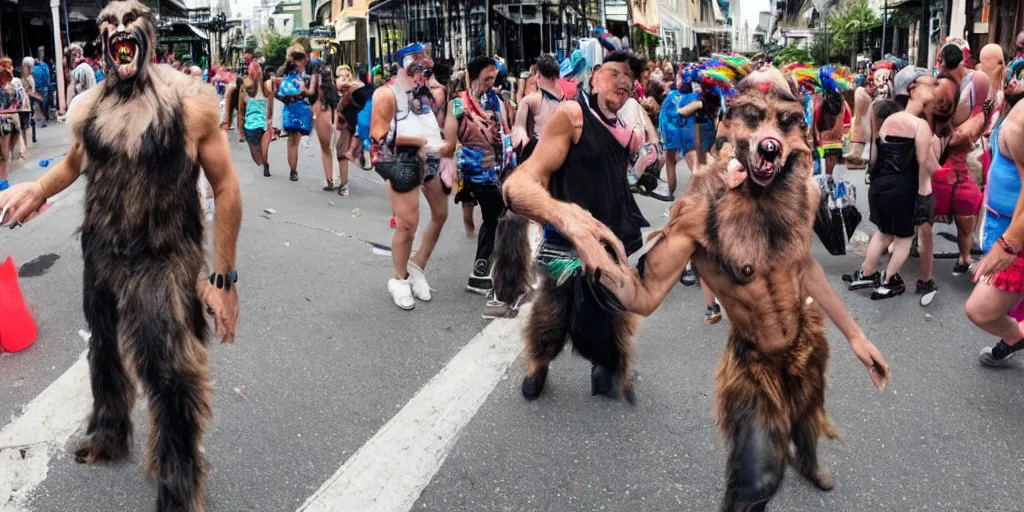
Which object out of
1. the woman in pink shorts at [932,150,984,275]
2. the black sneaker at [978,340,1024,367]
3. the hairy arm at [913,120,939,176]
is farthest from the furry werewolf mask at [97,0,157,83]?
the woman in pink shorts at [932,150,984,275]

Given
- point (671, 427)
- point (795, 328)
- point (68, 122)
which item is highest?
point (68, 122)

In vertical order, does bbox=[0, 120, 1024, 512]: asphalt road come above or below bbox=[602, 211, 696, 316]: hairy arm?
below

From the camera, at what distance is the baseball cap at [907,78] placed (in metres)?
6.62

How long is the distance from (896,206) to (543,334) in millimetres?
3430

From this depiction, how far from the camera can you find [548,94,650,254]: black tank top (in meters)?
4.13

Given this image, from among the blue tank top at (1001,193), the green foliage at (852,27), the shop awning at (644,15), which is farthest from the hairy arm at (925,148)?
the green foliage at (852,27)

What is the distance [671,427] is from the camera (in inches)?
164

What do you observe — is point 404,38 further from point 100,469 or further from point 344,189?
point 100,469

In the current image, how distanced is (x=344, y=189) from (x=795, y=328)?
8.88m

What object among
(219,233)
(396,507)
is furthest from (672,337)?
(219,233)

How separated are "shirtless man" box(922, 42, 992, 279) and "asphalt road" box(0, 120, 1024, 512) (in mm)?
494

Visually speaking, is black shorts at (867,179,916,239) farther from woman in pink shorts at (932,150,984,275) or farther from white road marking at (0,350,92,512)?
white road marking at (0,350,92,512)

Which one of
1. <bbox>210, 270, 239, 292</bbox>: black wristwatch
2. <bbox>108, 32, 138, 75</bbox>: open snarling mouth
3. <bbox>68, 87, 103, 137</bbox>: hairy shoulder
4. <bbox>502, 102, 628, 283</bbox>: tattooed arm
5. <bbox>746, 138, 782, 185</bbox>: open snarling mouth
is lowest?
<bbox>210, 270, 239, 292</bbox>: black wristwatch

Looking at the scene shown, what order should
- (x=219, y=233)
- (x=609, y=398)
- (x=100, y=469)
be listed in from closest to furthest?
(x=219, y=233) → (x=100, y=469) → (x=609, y=398)
